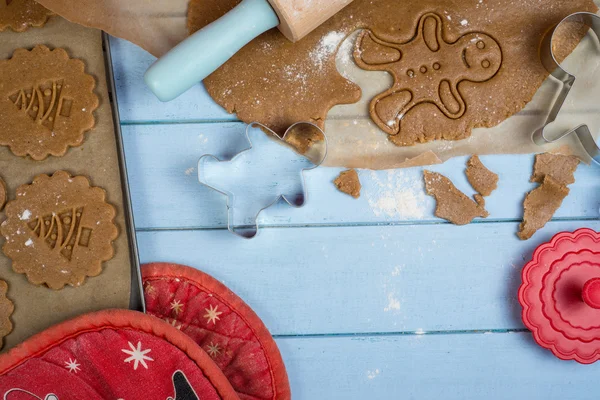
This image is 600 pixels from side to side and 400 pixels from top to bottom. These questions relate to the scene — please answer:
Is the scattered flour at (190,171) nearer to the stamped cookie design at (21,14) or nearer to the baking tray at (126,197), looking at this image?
the baking tray at (126,197)

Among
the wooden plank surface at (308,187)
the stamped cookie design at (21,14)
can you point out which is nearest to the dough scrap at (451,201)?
the wooden plank surface at (308,187)

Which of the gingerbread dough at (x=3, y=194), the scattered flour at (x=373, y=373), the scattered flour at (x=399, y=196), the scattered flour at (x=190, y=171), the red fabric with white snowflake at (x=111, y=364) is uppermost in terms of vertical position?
the scattered flour at (x=190, y=171)

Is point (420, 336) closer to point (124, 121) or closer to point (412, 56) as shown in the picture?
point (412, 56)

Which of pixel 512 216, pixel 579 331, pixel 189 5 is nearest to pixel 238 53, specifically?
pixel 189 5

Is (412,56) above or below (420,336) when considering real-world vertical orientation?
above

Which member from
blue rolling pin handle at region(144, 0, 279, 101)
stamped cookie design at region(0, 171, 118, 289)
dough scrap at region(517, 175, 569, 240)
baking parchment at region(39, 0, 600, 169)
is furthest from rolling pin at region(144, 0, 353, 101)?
dough scrap at region(517, 175, 569, 240)

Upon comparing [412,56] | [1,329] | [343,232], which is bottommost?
[1,329]

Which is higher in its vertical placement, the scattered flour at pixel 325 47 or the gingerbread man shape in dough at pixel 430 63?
the scattered flour at pixel 325 47
